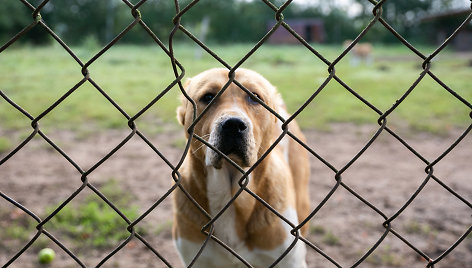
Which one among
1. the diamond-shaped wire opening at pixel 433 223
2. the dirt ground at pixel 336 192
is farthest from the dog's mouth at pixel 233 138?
the diamond-shaped wire opening at pixel 433 223

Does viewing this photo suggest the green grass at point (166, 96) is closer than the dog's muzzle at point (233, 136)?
No

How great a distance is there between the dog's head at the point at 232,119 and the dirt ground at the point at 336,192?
149cm

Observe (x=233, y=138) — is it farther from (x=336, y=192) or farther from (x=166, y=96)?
(x=166, y=96)

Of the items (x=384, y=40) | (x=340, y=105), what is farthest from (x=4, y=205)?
(x=384, y=40)

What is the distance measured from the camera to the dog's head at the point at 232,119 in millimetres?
2012

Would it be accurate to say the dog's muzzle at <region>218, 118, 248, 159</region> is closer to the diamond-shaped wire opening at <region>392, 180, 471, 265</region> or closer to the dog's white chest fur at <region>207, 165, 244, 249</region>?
the dog's white chest fur at <region>207, 165, 244, 249</region>

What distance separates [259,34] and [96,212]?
3570 cm

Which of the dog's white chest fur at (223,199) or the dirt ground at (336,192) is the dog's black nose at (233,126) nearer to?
the dog's white chest fur at (223,199)

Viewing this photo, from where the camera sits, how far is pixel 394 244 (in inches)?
138

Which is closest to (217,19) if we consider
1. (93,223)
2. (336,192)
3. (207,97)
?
(336,192)

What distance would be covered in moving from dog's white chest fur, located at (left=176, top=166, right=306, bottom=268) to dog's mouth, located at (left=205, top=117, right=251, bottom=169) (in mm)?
349

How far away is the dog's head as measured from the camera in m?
2.01

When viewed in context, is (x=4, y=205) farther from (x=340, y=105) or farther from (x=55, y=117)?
(x=340, y=105)

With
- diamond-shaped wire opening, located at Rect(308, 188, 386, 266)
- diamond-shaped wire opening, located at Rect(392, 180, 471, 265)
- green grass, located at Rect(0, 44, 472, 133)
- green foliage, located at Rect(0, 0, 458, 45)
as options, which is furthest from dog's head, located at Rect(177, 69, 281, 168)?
green foliage, located at Rect(0, 0, 458, 45)
